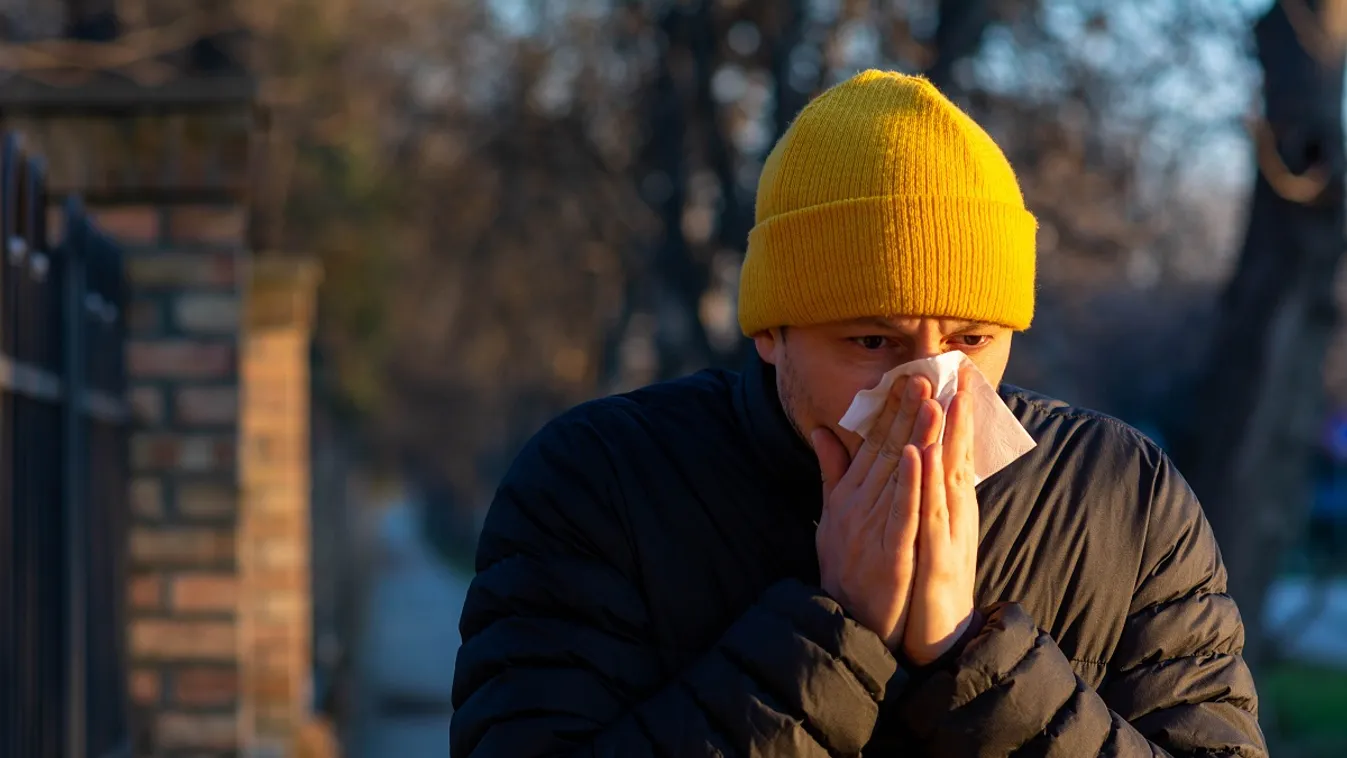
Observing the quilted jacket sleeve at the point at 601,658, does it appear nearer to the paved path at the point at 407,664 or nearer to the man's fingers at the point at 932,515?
the man's fingers at the point at 932,515

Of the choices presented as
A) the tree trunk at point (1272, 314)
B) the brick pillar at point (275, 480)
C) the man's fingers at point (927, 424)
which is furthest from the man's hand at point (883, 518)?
the brick pillar at point (275, 480)

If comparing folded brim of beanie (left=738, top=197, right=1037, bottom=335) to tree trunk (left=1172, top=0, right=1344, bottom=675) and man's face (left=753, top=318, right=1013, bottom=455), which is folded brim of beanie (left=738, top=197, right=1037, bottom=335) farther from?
tree trunk (left=1172, top=0, right=1344, bottom=675)

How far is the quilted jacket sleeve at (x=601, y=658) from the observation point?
1.99m

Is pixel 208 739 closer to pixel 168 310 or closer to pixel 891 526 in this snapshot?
pixel 168 310

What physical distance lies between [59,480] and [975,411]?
2.14 m

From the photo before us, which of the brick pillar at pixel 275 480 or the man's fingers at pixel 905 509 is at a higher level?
the man's fingers at pixel 905 509

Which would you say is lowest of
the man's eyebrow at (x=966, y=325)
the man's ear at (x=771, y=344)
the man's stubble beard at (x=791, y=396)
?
the man's stubble beard at (x=791, y=396)

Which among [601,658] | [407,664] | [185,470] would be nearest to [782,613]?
[601,658]

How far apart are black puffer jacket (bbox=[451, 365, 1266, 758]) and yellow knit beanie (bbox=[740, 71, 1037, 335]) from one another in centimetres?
17

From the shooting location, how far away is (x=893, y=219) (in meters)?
2.15

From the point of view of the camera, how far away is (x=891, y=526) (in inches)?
80.0

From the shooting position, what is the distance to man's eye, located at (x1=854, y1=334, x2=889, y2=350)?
216 centimetres

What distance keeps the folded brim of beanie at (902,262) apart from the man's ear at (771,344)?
35 millimetres

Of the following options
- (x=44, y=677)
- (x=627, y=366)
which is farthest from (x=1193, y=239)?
(x=44, y=677)
